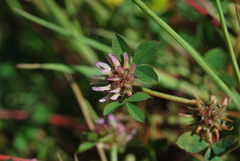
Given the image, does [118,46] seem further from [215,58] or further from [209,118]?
[215,58]

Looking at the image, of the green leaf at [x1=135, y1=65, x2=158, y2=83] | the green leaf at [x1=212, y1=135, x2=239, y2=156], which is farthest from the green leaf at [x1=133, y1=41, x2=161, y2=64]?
the green leaf at [x1=212, y1=135, x2=239, y2=156]

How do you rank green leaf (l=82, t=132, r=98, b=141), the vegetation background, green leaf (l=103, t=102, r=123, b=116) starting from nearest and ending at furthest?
green leaf (l=103, t=102, r=123, b=116)
green leaf (l=82, t=132, r=98, b=141)
the vegetation background

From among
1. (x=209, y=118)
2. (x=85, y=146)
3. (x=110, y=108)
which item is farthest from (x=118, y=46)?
(x=85, y=146)

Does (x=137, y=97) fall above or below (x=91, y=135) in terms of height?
above

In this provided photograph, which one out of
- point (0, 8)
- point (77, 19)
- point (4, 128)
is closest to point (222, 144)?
point (77, 19)

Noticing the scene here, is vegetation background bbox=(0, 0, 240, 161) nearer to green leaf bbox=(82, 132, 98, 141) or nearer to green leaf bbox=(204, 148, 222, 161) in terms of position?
green leaf bbox=(82, 132, 98, 141)

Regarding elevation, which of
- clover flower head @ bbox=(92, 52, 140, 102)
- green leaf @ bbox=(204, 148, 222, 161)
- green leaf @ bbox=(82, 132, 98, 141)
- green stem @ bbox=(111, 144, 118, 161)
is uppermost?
clover flower head @ bbox=(92, 52, 140, 102)

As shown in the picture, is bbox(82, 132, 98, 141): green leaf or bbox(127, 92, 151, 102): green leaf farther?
bbox(82, 132, 98, 141): green leaf
